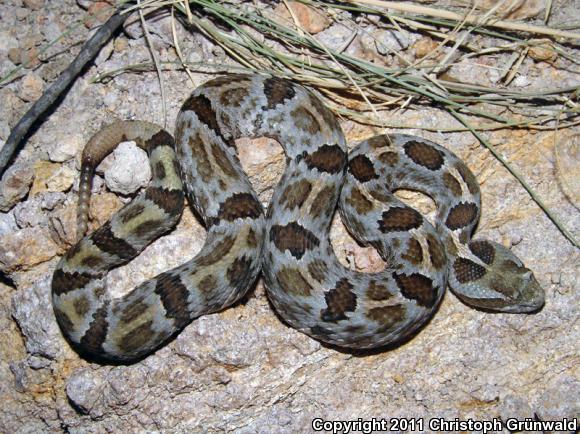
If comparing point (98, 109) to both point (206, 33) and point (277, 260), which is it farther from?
point (277, 260)

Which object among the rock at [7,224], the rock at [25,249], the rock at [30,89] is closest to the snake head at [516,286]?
the rock at [25,249]

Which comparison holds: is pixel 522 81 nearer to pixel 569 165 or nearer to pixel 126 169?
pixel 569 165

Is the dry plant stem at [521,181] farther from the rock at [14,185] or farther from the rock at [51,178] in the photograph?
the rock at [14,185]

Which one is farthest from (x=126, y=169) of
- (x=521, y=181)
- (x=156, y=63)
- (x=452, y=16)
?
(x=521, y=181)

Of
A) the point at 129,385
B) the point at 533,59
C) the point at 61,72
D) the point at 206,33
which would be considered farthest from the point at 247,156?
the point at 533,59

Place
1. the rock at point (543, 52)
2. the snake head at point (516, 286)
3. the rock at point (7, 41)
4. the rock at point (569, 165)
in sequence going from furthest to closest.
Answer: the rock at point (7, 41) < the rock at point (543, 52) < the rock at point (569, 165) < the snake head at point (516, 286)

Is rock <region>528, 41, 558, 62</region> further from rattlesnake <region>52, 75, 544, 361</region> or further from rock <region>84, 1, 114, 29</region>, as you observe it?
rock <region>84, 1, 114, 29</region>

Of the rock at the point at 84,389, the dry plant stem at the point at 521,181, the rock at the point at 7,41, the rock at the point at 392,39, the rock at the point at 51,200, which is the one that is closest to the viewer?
the rock at the point at 84,389

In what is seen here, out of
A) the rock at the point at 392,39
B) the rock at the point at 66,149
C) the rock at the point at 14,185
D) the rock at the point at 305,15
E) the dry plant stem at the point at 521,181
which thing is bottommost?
the dry plant stem at the point at 521,181
